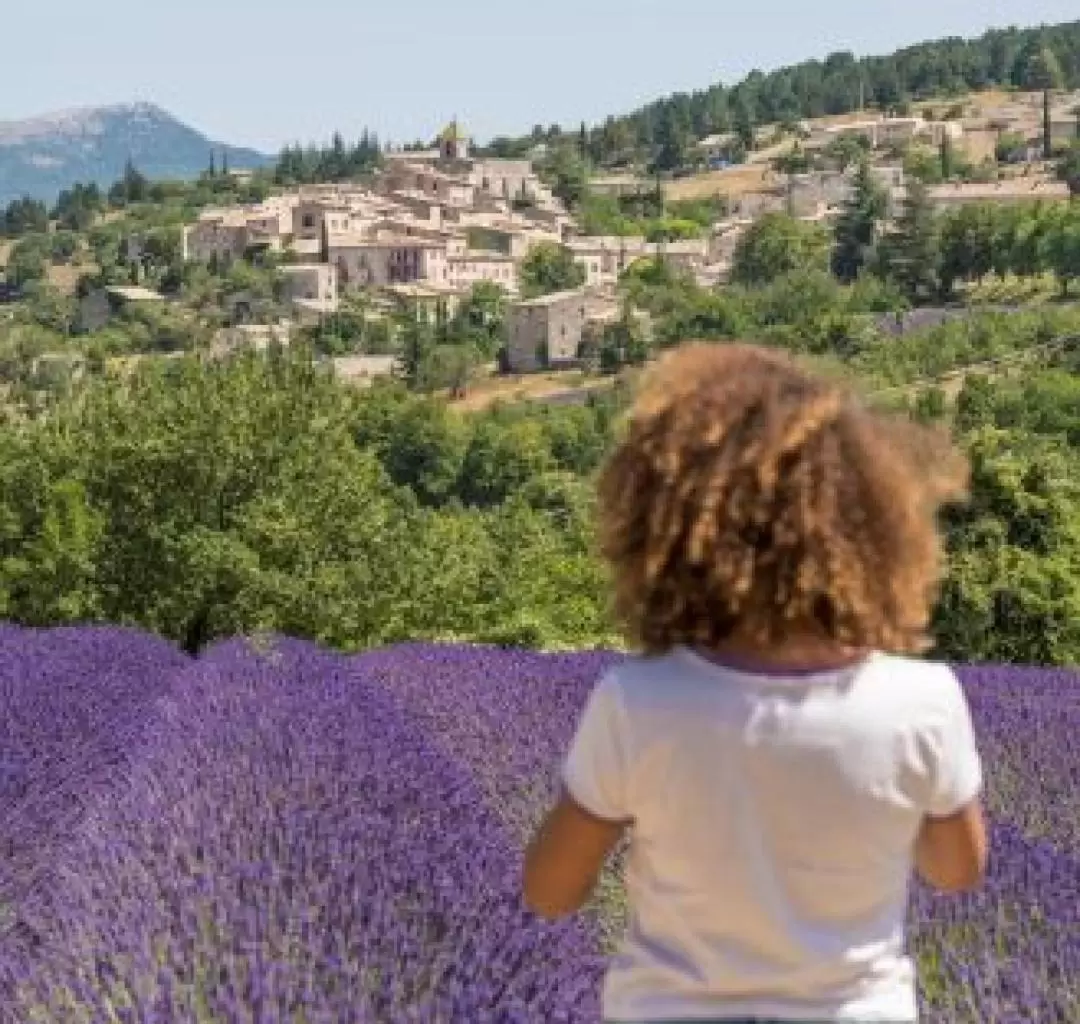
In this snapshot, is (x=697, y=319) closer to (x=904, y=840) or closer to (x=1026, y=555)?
(x=1026, y=555)

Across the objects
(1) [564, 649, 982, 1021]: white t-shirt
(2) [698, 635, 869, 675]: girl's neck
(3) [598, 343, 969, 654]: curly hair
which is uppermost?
(3) [598, 343, 969, 654]: curly hair

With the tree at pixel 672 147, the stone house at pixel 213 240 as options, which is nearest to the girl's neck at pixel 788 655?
the stone house at pixel 213 240

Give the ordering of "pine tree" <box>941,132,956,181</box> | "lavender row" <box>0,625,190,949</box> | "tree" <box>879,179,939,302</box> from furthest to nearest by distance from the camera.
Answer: "pine tree" <box>941,132,956,181</box> < "tree" <box>879,179,939,302</box> < "lavender row" <box>0,625,190,949</box>

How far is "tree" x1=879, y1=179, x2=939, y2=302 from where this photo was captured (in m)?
86.9

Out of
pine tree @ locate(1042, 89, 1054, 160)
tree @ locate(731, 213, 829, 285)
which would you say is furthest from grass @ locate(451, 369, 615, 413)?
pine tree @ locate(1042, 89, 1054, 160)

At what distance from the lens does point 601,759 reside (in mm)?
1806

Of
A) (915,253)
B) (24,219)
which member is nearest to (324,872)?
(915,253)

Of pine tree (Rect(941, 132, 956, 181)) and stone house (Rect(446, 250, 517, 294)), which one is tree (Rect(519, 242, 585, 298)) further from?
pine tree (Rect(941, 132, 956, 181))

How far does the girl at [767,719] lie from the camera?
1.79 metres

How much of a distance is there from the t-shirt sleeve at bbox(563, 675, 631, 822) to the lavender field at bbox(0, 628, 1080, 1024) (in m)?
0.94

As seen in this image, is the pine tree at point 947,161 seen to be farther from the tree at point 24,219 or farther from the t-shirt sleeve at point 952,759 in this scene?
the t-shirt sleeve at point 952,759

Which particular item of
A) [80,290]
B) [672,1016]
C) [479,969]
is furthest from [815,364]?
[80,290]

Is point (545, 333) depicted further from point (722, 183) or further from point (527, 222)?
point (722, 183)

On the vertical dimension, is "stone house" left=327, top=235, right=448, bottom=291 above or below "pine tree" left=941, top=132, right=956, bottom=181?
below
